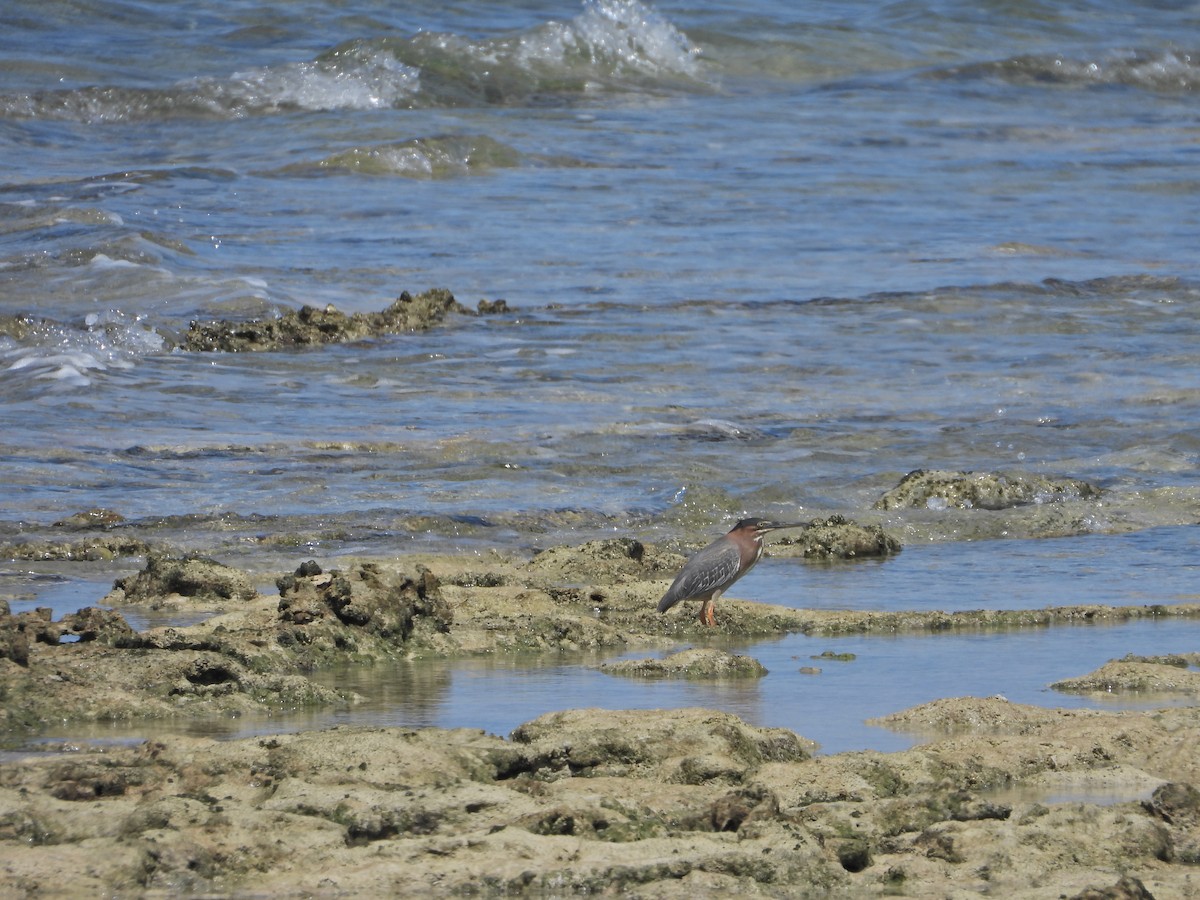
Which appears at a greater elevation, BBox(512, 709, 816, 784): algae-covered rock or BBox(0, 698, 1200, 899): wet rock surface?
BBox(0, 698, 1200, 899): wet rock surface

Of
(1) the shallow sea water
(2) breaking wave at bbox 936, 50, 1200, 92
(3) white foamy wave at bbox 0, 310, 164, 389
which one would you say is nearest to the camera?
(1) the shallow sea water

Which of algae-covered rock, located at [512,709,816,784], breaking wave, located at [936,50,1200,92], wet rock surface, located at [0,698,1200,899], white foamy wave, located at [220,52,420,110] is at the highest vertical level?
breaking wave, located at [936,50,1200,92]

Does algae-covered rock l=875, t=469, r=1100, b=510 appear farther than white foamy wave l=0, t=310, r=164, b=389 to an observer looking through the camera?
No

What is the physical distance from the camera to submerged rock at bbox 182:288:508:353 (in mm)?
13281

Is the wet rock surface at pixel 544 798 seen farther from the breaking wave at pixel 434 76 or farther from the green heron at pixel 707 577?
the breaking wave at pixel 434 76

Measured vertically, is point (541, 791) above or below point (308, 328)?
above

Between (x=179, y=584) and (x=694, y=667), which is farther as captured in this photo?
(x=179, y=584)

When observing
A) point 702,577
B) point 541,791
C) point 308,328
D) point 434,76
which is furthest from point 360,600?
point 434,76

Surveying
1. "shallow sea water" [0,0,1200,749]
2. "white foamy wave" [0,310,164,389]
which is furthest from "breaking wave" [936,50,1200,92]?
"white foamy wave" [0,310,164,389]

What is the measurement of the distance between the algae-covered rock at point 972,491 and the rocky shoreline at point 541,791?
349cm

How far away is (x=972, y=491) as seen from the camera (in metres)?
9.17

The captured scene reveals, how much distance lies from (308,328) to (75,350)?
5.42 feet

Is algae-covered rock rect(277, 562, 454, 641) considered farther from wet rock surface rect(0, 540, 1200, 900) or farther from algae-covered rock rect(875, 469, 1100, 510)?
algae-covered rock rect(875, 469, 1100, 510)

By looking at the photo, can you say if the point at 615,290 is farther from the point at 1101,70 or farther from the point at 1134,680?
the point at 1101,70
